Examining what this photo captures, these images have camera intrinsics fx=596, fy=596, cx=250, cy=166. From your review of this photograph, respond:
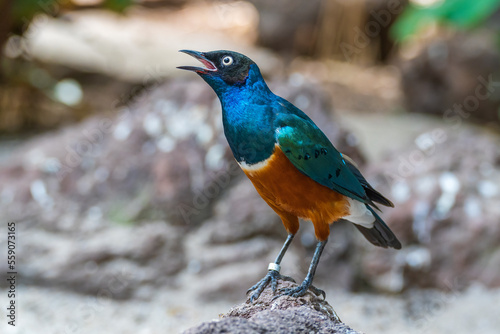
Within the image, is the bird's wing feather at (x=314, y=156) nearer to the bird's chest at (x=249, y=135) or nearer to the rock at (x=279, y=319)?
the bird's chest at (x=249, y=135)

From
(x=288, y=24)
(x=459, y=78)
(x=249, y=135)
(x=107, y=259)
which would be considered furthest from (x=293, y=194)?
(x=288, y=24)

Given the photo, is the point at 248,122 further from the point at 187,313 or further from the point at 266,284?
the point at 187,313

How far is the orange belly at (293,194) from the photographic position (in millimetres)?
2156

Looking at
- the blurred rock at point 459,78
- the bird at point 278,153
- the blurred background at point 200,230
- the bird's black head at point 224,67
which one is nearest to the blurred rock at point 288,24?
the blurred rock at point 459,78

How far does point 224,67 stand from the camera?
210 centimetres

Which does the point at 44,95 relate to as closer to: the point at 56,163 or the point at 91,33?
the point at 91,33

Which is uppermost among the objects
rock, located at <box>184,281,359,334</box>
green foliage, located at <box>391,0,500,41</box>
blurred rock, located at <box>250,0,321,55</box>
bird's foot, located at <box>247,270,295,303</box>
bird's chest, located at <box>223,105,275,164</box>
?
blurred rock, located at <box>250,0,321,55</box>

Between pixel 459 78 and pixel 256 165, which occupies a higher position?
pixel 459 78

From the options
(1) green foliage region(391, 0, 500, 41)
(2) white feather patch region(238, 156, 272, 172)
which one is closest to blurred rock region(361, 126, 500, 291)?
(1) green foliage region(391, 0, 500, 41)

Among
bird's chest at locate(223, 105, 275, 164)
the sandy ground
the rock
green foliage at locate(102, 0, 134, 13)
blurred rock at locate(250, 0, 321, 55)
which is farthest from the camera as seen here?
blurred rock at locate(250, 0, 321, 55)

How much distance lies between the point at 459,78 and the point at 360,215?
6425 mm

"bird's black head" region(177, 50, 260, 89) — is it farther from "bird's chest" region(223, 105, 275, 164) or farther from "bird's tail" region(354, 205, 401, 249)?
"bird's tail" region(354, 205, 401, 249)

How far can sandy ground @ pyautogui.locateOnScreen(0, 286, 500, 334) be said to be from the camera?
4000 millimetres

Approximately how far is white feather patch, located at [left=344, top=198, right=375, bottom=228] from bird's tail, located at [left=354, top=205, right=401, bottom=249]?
0.09 ft
